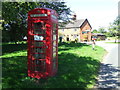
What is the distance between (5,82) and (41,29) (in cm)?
224

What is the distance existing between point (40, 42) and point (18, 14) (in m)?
11.1

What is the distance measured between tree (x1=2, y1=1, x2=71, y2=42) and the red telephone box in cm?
659

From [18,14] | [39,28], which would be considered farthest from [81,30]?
[39,28]

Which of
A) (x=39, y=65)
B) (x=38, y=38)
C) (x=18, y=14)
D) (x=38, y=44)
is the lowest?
(x=39, y=65)

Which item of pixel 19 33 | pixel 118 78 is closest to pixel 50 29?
pixel 118 78

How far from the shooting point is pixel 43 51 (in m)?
5.46

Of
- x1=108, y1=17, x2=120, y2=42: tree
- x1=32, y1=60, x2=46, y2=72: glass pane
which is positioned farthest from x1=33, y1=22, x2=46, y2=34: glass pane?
x1=108, y1=17, x2=120, y2=42: tree

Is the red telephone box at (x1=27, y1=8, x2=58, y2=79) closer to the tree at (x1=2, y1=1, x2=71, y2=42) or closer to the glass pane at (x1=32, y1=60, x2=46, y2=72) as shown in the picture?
the glass pane at (x1=32, y1=60, x2=46, y2=72)

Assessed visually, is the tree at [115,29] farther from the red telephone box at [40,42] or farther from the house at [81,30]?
the red telephone box at [40,42]

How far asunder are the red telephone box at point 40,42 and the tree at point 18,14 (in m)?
Answer: 6.59

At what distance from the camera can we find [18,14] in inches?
611

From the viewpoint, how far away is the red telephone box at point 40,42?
17.5ft

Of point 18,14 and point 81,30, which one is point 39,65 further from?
point 81,30

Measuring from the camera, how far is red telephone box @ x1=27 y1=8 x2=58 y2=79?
5332 mm
